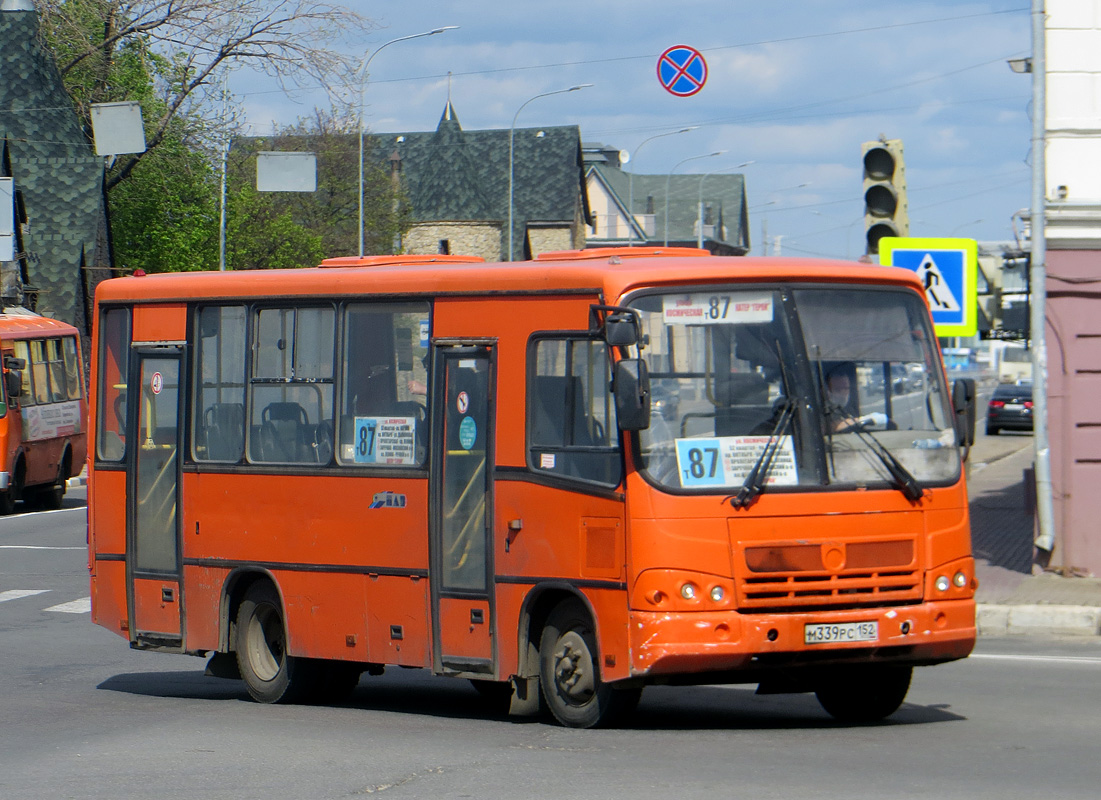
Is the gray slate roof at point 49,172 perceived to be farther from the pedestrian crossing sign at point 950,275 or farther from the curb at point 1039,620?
the curb at point 1039,620

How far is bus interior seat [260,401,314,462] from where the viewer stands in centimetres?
1152

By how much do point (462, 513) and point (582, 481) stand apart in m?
1.10

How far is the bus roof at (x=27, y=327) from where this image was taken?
31.1m

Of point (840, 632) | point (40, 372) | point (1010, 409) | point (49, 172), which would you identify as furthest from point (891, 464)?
point (49, 172)

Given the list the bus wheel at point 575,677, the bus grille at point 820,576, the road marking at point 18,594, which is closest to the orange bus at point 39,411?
the road marking at point 18,594

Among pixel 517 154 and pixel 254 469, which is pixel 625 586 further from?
pixel 517 154

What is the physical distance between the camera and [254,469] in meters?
11.8

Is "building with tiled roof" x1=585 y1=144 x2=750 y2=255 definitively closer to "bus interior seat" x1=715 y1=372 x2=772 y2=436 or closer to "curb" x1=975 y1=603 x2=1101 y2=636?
"curb" x1=975 y1=603 x2=1101 y2=636

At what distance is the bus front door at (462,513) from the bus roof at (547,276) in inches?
18.3

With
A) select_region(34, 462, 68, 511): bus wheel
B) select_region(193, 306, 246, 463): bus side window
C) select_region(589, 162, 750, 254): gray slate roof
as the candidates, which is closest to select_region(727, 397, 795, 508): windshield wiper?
select_region(193, 306, 246, 463): bus side window

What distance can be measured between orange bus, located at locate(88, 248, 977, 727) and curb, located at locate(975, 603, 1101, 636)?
17.0ft

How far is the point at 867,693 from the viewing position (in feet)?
33.2

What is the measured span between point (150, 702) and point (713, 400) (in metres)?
4.86

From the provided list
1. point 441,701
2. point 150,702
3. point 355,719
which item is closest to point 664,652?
point 355,719
